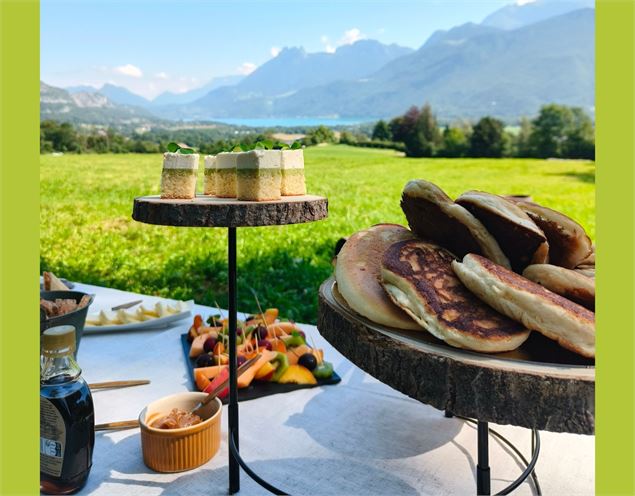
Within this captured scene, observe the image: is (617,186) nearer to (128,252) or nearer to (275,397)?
(275,397)

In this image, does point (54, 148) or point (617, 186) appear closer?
point (617, 186)

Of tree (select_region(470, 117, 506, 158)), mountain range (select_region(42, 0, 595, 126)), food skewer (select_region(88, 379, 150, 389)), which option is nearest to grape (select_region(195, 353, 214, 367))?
food skewer (select_region(88, 379, 150, 389))

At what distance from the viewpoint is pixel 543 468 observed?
7.32 ft

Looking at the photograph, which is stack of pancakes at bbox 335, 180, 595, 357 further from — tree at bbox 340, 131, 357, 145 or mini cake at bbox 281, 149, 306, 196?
tree at bbox 340, 131, 357, 145

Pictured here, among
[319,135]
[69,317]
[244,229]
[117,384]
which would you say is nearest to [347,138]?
[244,229]

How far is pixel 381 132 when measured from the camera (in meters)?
23.0

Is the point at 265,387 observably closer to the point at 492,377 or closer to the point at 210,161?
the point at 210,161

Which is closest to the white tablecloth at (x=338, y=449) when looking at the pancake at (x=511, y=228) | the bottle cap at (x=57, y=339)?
the bottle cap at (x=57, y=339)

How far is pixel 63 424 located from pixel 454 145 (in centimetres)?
2275

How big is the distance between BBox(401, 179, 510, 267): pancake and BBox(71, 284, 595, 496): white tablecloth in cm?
111

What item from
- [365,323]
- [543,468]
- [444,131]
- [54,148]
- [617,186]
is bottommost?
[543,468]

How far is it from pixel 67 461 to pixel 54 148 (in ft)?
59.7

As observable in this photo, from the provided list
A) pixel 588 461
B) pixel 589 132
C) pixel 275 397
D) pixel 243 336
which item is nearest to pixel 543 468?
pixel 588 461

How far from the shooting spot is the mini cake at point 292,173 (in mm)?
2160
